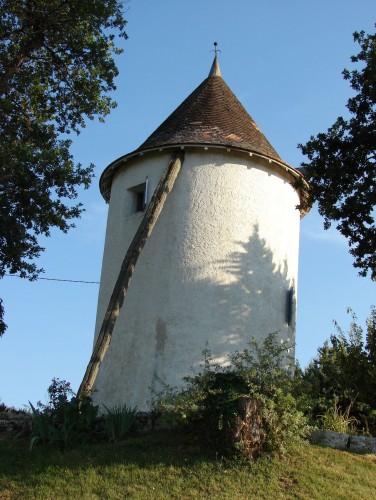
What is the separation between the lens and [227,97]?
18750mm

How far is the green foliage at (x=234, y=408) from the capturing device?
11.3 m

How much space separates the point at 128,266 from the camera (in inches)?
595

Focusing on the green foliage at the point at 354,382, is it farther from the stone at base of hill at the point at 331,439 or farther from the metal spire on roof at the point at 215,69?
the metal spire on roof at the point at 215,69

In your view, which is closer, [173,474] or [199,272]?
[173,474]

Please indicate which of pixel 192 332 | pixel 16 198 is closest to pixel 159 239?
pixel 192 332

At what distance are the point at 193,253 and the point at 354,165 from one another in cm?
418

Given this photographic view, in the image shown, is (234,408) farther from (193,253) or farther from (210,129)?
(210,129)

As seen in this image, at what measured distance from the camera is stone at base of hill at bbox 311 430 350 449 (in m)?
12.9

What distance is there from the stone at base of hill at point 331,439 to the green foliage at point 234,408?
0.74 meters

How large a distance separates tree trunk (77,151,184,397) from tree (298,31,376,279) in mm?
3141

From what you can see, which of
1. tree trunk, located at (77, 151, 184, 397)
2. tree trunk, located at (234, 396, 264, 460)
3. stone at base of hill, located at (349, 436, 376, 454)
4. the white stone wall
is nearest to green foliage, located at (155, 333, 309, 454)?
tree trunk, located at (234, 396, 264, 460)

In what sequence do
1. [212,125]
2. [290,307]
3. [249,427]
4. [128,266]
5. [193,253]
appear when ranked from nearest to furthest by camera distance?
[249,427]
[128,266]
[193,253]
[290,307]
[212,125]

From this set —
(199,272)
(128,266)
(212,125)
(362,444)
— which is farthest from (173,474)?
(212,125)

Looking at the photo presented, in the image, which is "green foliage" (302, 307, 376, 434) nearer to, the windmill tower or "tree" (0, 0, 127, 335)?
the windmill tower
